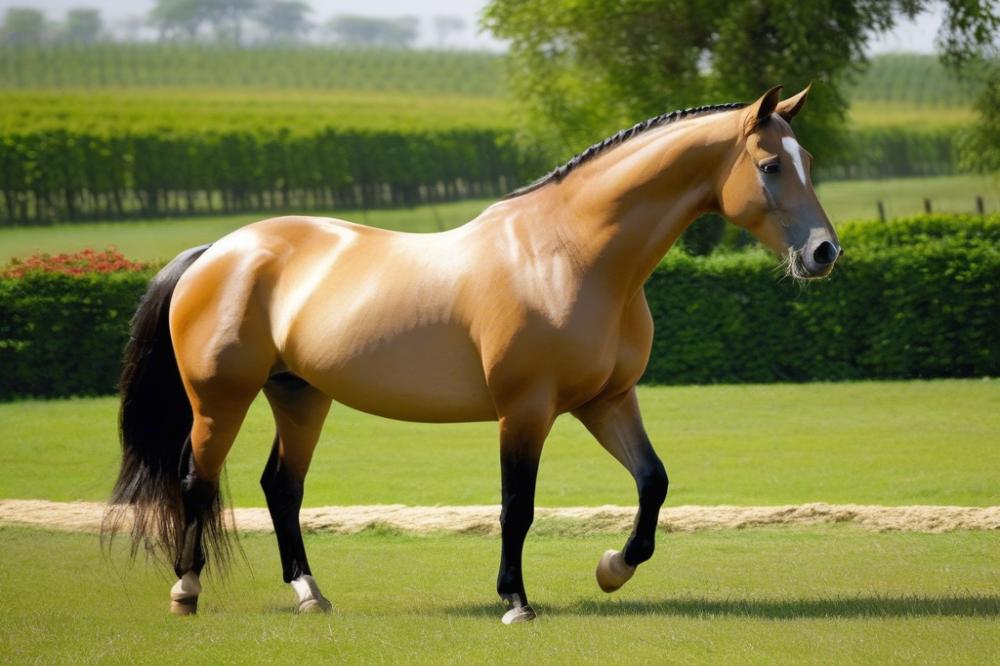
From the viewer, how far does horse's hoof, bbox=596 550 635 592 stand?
22.2 feet

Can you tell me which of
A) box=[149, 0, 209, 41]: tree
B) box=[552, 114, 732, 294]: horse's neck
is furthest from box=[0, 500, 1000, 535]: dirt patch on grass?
box=[149, 0, 209, 41]: tree

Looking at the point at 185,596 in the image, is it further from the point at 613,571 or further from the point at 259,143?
the point at 259,143

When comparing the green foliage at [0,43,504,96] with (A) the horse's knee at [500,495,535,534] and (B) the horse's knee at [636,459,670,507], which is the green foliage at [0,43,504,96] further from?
(B) the horse's knee at [636,459,670,507]

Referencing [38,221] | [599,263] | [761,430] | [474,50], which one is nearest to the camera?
[599,263]

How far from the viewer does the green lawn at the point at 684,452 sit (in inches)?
460

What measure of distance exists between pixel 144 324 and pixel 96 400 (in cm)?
1188

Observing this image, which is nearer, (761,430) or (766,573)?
(766,573)

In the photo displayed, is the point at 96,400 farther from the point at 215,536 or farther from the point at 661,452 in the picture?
the point at 215,536

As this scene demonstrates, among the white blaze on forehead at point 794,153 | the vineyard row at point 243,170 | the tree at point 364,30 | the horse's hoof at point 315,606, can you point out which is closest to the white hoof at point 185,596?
the horse's hoof at point 315,606

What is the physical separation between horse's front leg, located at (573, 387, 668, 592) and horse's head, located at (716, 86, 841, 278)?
106cm

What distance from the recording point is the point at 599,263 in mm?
6516

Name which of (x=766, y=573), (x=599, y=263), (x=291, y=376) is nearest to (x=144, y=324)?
(x=291, y=376)

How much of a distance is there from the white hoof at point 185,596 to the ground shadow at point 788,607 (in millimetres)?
1356

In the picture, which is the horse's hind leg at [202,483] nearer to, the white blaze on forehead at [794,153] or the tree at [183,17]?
the white blaze on forehead at [794,153]
